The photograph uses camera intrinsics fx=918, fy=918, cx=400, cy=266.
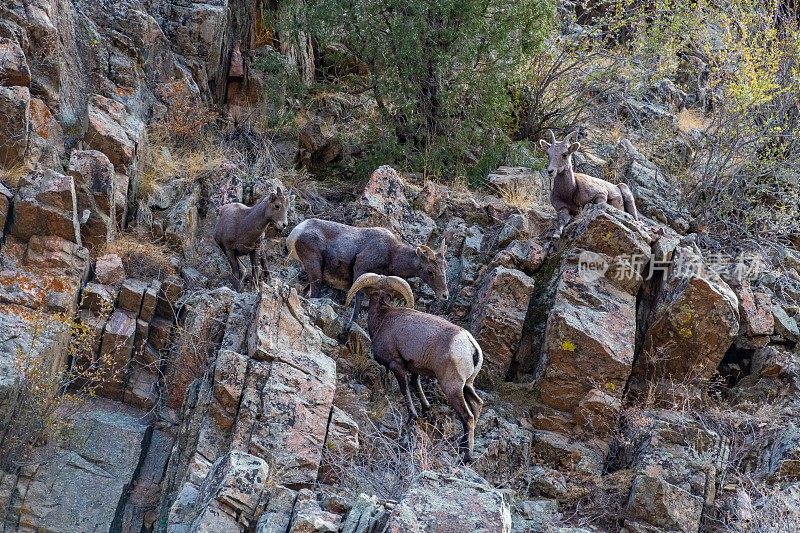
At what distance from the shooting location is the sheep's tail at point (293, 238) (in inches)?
470

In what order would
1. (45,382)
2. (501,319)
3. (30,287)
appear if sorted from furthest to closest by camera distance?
(501,319), (30,287), (45,382)

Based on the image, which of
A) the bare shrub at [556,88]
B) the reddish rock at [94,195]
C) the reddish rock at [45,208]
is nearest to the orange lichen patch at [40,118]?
the reddish rock at [94,195]

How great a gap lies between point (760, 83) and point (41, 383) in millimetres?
12504

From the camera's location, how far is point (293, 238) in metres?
12.0

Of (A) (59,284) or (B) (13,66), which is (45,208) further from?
(B) (13,66)

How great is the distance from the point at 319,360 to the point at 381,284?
1.65m

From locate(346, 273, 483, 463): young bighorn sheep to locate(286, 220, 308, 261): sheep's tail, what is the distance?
1487mm

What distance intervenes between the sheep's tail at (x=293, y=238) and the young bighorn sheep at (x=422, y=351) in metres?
1.49

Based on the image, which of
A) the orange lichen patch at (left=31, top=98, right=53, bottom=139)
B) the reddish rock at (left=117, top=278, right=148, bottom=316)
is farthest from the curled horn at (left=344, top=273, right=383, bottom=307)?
the orange lichen patch at (left=31, top=98, right=53, bottom=139)

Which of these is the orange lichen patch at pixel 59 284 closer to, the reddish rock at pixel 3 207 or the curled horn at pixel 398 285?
the reddish rock at pixel 3 207

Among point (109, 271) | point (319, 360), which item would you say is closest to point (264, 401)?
point (319, 360)

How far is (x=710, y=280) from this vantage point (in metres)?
11.6

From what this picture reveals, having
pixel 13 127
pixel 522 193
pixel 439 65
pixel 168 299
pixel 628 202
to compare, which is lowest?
pixel 168 299

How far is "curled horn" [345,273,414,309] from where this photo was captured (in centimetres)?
1073
